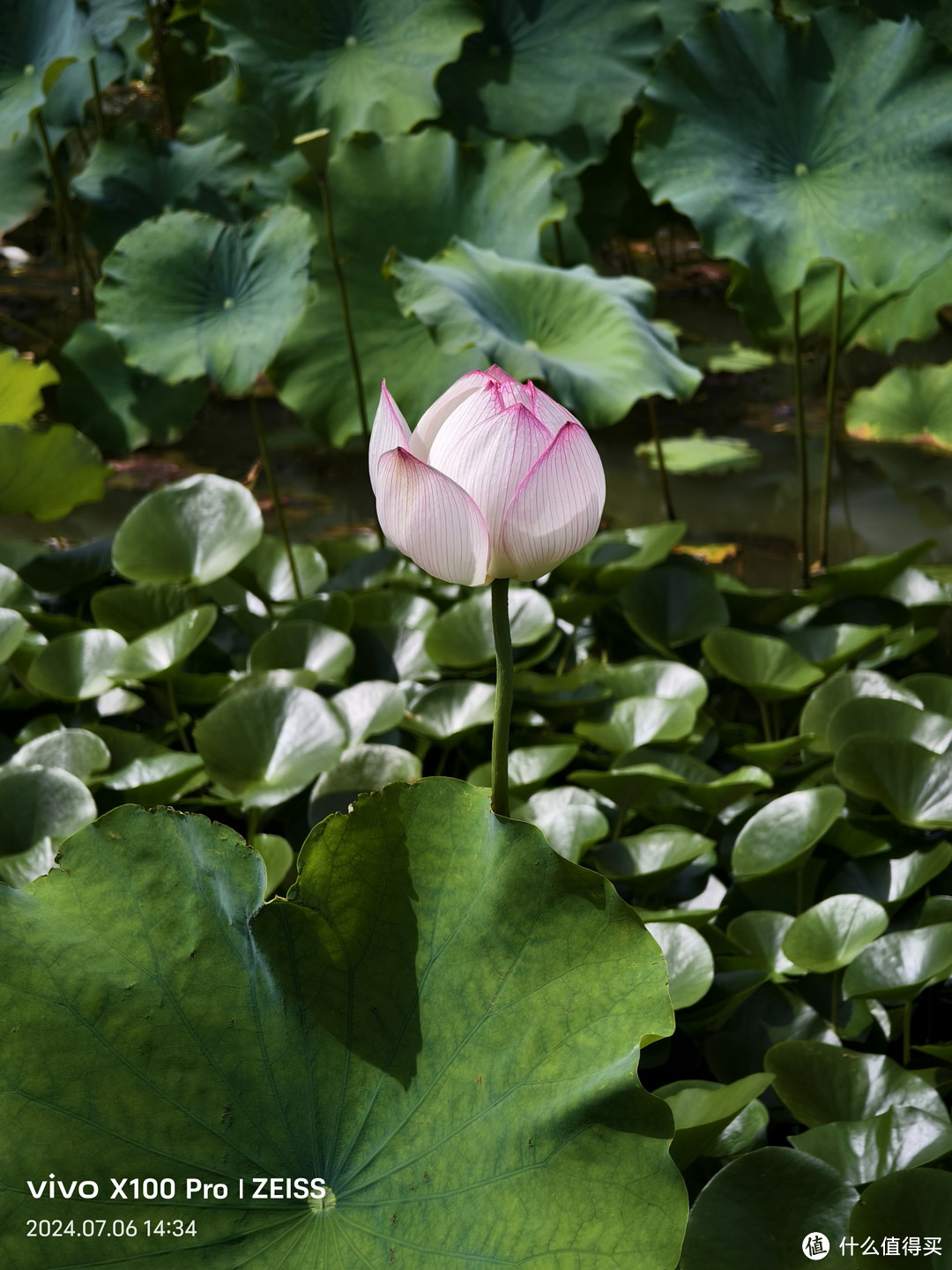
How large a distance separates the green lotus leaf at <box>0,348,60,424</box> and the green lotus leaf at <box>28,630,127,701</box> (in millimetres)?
518

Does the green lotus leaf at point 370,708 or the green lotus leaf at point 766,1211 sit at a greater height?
the green lotus leaf at point 766,1211

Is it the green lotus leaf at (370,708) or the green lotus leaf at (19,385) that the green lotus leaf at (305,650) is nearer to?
the green lotus leaf at (370,708)

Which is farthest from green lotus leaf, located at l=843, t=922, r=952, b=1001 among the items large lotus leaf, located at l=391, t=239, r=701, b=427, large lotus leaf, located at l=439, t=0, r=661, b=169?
large lotus leaf, located at l=439, t=0, r=661, b=169

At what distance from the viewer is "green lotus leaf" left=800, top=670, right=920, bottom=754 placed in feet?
3.98

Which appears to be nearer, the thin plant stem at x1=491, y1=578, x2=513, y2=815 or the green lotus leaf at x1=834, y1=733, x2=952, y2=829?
the thin plant stem at x1=491, y1=578, x2=513, y2=815

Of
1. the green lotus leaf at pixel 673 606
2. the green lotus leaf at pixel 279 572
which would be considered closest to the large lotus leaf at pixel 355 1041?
the green lotus leaf at pixel 673 606

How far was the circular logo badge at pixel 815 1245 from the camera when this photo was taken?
2.20 ft

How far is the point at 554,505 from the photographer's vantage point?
2.05 feet

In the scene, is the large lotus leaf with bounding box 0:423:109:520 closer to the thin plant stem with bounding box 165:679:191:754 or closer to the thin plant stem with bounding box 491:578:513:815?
the thin plant stem with bounding box 165:679:191:754

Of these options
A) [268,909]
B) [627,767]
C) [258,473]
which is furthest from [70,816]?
[258,473]

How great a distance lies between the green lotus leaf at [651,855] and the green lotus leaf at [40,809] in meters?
0.48

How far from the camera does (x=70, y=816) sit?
100 centimetres

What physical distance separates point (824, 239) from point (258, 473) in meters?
1.42

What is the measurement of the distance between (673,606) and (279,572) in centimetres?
60
